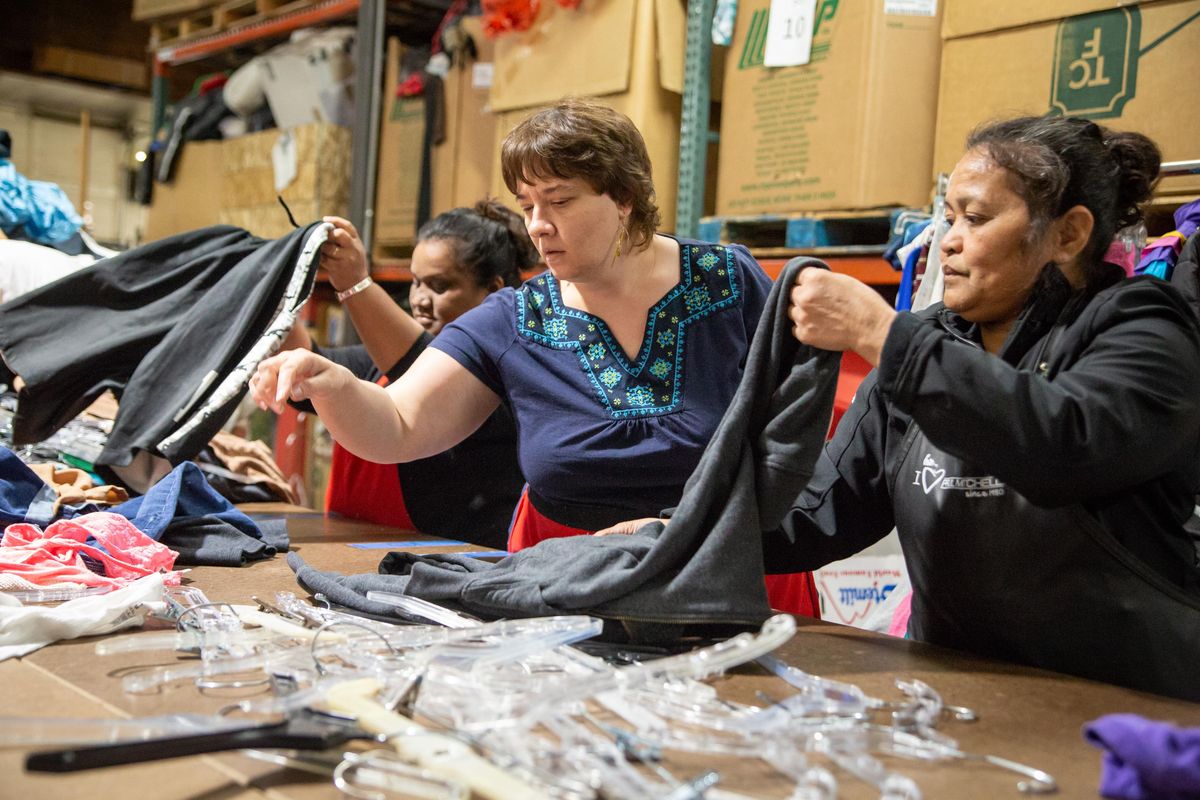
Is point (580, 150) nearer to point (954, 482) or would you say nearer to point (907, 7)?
point (954, 482)

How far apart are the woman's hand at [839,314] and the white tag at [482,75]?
2884 millimetres

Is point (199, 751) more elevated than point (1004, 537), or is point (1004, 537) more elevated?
point (1004, 537)

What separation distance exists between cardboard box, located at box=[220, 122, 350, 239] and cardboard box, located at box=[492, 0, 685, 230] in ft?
4.30

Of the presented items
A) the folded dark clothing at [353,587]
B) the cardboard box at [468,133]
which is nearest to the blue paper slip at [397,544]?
the folded dark clothing at [353,587]

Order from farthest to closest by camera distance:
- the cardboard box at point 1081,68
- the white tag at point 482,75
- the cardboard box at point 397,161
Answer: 1. the cardboard box at point 397,161
2. the white tag at point 482,75
3. the cardboard box at point 1081,68

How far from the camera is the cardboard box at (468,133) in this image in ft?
12.8

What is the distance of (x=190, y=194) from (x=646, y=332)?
411 centimetres

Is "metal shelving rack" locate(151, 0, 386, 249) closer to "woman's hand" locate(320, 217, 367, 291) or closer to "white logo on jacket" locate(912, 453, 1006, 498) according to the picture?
"woman's hand" locate(320, 217, 367, 291)

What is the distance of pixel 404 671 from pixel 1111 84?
2111mm

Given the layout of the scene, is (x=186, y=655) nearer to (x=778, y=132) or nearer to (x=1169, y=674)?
(x=1169, y=674)

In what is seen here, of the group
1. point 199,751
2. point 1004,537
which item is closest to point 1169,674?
point 1004,537

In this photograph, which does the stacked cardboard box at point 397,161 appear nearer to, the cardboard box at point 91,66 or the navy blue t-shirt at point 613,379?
the navy blue t-shirt at point 613,379

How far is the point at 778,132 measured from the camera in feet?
9.61

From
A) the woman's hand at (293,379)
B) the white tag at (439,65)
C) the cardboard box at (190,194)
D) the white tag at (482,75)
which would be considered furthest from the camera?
the cardboard box at (190,194)
